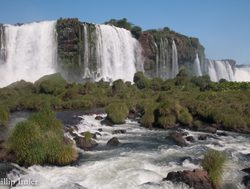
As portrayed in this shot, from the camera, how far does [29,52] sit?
187 feet

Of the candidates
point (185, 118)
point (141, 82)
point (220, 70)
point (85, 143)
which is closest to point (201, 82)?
point (141, 82)

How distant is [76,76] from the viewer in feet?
199

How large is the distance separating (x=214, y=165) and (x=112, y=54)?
155ft

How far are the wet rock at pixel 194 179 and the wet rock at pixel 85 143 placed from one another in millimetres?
7452

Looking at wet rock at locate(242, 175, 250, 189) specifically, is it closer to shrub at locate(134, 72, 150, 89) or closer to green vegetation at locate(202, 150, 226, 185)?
green vegetation at locate(202, 150, 226, 185)

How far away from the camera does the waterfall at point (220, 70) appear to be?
93.8 m

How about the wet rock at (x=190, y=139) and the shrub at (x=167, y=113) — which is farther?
the shrub at (x=167, y=113)

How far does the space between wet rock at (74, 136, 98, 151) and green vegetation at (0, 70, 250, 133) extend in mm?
8312

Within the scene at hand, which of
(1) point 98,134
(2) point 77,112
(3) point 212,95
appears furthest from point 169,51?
(1) point 98,134

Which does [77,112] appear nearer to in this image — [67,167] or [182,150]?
[182,150]

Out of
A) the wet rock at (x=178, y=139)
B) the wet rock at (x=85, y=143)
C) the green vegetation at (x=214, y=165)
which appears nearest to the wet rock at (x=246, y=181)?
the green vegetation at (x=214, y=165)

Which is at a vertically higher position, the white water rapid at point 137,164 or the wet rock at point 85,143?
the wet rock at point 85,143

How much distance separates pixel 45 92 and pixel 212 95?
65.0 ft

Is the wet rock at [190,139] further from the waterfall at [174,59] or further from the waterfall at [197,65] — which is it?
the waterfall at [197,65]
